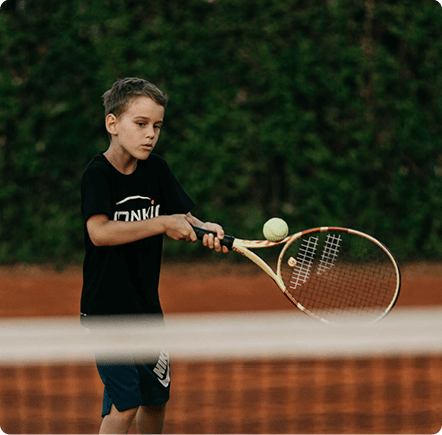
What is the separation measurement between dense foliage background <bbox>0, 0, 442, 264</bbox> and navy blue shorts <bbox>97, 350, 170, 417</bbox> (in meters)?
4.68

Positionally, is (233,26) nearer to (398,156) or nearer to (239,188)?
(239,188)

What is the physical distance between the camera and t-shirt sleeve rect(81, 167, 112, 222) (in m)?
2.21

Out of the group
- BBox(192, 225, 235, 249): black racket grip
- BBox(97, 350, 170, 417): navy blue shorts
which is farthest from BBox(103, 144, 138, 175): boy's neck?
BBox(97, 350, 170, 417): navy blue shorts

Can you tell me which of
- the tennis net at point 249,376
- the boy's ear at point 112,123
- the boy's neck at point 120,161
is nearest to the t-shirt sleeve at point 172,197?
the boy's neck at point 120,161

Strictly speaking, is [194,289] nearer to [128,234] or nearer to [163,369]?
[163,369]

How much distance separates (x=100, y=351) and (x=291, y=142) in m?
4.96

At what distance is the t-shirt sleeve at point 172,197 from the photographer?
2564 mm

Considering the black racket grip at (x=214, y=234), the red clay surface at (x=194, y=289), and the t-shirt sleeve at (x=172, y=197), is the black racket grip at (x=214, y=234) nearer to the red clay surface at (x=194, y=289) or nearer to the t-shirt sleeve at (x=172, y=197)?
the t-shirt sleeve at (x=172, y=197)

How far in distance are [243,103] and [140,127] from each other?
4925mm

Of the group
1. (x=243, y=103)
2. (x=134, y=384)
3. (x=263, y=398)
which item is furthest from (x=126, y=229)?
(x=243, y=103)

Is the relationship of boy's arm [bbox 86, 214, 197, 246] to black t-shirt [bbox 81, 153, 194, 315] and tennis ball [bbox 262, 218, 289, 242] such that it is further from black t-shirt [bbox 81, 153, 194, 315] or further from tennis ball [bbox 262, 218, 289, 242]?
tennis ball [bbox 262, 218, 289, 242]

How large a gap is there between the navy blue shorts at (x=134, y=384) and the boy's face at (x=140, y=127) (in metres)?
0.82

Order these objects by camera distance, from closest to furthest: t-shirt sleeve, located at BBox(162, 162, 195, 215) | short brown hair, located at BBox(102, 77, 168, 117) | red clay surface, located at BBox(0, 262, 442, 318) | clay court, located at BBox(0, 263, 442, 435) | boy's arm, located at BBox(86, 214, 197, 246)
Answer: boy's arm, located at BBox(86, 214, 197, 246)
short brown hair, located at BBox(102, 77, 168, 117)
t-shirt sleeve, located at BBox(162, 162, 195, 215)
clay court, located at BBox(0, 263, 442, 435)
red clay surface, located at BBox(0, 262, 442, 318)

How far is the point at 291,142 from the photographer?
23.0ft
